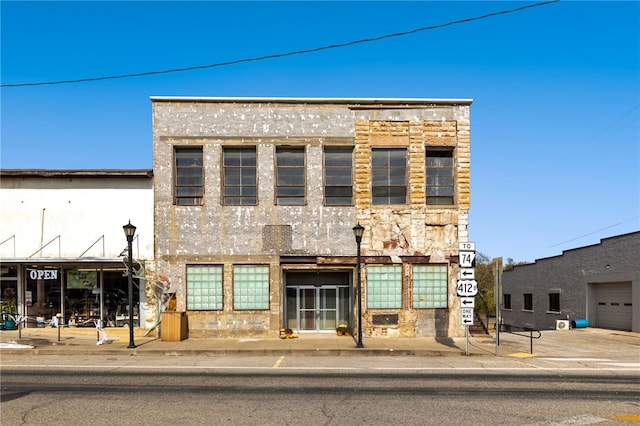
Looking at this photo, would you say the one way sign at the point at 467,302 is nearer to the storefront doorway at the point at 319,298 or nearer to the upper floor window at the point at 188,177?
the storefront doorway at the point at 319,298

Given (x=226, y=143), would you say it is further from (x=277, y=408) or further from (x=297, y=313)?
(x=277, y=408)

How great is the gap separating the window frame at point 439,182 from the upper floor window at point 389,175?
3.11 ft

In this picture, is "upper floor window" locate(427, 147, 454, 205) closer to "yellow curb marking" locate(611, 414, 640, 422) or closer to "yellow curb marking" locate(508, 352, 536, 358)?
"yellow curb marking" locate(508, 352, 536, 358)

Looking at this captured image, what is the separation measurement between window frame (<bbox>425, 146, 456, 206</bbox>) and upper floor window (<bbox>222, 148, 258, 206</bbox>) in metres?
6.93

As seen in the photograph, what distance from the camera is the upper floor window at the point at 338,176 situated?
20000 millimetres

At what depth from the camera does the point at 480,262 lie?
67.5 metres

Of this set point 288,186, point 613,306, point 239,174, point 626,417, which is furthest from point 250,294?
point 613,306

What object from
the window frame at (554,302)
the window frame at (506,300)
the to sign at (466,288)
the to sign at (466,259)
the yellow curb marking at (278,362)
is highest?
the to sign at (466,259)

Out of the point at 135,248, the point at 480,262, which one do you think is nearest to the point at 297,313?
Result: the point at 135,248

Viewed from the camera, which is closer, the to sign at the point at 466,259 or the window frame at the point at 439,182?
the to sign at the point at 466,259

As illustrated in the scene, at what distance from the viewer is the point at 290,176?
20.0 m

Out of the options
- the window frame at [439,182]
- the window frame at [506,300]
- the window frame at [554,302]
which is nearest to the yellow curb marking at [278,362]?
the window frame at [439,182]

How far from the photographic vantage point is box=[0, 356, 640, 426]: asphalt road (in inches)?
314

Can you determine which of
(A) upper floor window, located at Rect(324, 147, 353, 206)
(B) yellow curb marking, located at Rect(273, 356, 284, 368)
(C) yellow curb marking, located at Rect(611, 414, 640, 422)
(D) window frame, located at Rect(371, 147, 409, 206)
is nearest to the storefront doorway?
(A) upper floor window, located at Rect(324, 147, 353, 206)
